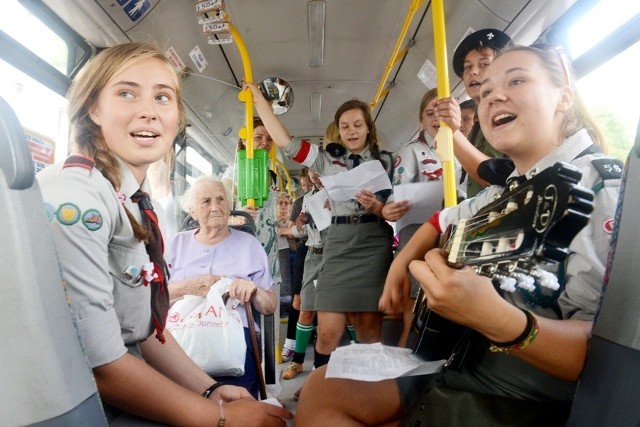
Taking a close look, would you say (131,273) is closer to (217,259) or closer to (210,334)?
(210,334)

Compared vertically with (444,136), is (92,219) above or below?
below

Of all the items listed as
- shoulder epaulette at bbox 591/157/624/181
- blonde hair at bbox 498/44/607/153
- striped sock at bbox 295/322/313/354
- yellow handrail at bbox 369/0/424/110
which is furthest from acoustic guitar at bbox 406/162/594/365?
striped sock at bbox 295/322/313/354

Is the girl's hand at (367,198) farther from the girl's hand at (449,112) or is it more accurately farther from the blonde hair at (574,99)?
the blonde hair at (574,99)

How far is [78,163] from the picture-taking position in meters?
0.93

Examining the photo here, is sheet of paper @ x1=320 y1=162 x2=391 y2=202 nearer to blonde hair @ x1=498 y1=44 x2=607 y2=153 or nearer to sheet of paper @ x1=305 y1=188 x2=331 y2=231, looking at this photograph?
sheet of paper @ x1=305 y1=188 x2=331 y2=231

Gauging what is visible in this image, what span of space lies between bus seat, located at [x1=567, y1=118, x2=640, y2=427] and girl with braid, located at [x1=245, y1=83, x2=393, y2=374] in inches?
Result: 73.4

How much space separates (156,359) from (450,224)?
3.64 feet

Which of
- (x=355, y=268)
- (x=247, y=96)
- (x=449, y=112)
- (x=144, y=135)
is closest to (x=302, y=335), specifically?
(x=355, y=268)

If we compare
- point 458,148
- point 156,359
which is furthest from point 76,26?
point 458,148

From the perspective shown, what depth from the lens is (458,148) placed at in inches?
74.5

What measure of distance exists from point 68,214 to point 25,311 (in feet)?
1.25

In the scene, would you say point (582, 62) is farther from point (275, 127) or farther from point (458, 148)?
point (275, 127)

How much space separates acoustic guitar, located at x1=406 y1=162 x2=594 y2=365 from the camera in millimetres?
521

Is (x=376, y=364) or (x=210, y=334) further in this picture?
(x=210, y=334)
